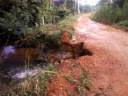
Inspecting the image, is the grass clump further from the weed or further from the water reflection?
the water reflection

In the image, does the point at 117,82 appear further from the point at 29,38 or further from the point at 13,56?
the point at 29,38

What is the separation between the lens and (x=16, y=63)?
12.6m

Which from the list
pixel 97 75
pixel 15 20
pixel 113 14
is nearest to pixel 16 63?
pixel 15 20

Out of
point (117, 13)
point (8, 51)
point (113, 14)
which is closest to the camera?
point (8, 51)

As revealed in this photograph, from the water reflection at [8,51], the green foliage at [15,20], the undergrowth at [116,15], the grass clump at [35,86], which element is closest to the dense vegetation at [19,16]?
the green foliage at [15,20]

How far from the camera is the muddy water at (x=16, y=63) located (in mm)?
10273

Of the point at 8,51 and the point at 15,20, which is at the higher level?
the point at 15,20

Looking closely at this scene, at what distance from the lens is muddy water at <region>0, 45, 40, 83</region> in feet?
33.7

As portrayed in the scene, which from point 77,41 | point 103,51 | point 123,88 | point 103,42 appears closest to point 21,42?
point 77,41

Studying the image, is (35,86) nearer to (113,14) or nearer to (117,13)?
(117,13)

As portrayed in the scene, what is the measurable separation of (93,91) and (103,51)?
390 cm

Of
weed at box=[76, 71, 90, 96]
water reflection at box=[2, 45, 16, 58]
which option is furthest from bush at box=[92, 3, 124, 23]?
weed at box=[76, 71, 90, 96]

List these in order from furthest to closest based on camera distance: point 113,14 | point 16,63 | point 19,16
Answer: point 113,14 < point 19,16 < point 16,63

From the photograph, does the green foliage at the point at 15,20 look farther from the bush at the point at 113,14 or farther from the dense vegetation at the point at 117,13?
the bush at the point at 113,14
